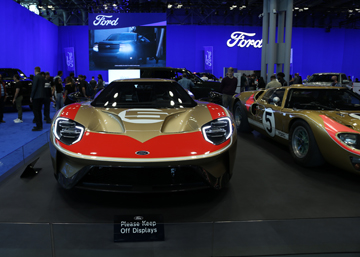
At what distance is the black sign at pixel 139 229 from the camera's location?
180cm

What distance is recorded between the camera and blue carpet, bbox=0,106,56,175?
145 inches

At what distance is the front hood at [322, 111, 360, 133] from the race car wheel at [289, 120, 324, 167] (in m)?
0.30

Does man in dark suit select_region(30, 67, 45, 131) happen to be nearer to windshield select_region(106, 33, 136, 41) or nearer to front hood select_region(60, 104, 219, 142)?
front hood select_region(60, 104, 219, 142)

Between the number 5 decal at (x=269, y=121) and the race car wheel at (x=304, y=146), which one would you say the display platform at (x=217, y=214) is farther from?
the number 5 decal at (x=269, y=121)

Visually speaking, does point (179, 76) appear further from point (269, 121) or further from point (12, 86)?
point (12, 86)

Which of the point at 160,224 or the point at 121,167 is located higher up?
the point at 121,167

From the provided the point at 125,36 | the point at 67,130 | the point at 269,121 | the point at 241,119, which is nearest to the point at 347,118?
the point at 269,121

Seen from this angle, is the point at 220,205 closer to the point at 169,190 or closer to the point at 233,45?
the point at 169,190

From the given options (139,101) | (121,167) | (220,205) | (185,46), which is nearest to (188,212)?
(220,205)

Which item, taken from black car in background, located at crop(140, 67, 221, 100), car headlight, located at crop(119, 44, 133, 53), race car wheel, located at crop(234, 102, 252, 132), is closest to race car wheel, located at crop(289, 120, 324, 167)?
race car wheel, located at crop(234, 102, 252, 132)

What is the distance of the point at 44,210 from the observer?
2.38m

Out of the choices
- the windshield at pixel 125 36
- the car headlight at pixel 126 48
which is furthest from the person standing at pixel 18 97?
the windshield at pixel 125 36

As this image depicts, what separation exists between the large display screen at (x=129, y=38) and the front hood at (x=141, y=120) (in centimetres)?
1125

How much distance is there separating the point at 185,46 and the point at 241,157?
2079cm
